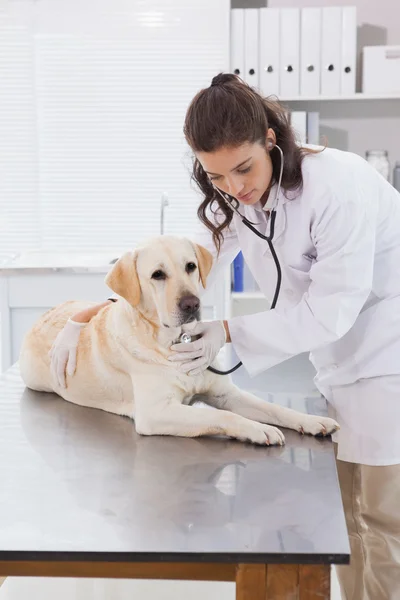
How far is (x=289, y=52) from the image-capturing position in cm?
315

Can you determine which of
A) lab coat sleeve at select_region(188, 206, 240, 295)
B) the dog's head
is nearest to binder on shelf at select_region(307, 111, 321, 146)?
lab coat sleeve at select_region(188, 206, 240, 295)

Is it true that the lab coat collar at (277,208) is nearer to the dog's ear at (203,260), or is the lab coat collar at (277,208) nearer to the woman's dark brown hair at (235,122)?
the woman's dark brown hair at (235,122)

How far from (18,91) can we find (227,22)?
3.85 ft

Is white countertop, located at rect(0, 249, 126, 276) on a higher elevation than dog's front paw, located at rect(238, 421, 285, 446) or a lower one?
higher

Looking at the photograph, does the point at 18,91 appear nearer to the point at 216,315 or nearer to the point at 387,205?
the point at 216,315

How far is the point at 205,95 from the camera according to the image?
53.7 inches

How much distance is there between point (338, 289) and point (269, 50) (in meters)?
2.00

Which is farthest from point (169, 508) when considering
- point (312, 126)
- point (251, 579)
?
point (312, 126)

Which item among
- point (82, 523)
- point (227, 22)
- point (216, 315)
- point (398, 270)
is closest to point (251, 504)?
point (82, 523)

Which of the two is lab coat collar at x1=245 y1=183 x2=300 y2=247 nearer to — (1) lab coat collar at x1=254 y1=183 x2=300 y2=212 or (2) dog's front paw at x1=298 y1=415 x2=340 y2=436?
(1) lab coat collar at x1=254 y1=183 x2=300 y2=212

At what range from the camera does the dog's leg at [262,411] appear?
135 centimetres

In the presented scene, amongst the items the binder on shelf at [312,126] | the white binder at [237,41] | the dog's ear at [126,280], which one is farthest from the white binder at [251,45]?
the dog's ear at [126,280]

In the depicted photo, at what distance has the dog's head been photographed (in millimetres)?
1427

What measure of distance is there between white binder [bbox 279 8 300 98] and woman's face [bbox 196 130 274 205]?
1.84 metres
